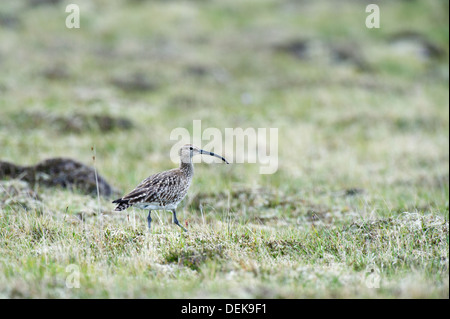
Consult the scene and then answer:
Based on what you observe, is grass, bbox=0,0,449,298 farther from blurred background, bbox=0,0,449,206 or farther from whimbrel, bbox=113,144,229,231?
whimbrel, bbox=113,144,229,231

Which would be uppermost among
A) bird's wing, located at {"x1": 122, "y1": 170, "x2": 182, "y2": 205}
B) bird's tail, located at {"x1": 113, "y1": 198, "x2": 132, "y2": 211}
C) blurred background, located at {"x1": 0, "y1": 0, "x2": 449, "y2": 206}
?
blurred background, located at {"x1": 0, "y1": 0, "x2": 449, "y2": 206}

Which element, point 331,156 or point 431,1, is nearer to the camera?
point 331,156

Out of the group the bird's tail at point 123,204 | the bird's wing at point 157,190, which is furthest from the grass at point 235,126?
the bird's wing at point 157,190

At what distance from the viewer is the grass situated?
5891mm

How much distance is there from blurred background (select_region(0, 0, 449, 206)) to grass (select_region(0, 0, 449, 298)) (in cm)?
11

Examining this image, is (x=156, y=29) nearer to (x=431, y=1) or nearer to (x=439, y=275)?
(x=431, y=1)

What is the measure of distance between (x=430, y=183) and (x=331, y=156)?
11.7 feet

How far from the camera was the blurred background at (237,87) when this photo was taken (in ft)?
47.2

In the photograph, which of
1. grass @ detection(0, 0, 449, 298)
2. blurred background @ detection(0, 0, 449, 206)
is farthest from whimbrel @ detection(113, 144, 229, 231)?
blurred background @ detection(0, 0, 449, 206)

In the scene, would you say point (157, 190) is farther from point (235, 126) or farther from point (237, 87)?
point (237, 87)

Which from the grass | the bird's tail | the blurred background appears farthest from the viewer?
the blurred background

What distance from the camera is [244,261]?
239 inches

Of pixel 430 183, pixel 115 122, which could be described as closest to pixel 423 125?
pixel 430 183

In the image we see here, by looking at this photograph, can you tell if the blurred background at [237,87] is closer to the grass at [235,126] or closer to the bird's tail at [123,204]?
the grass at [235,126]
